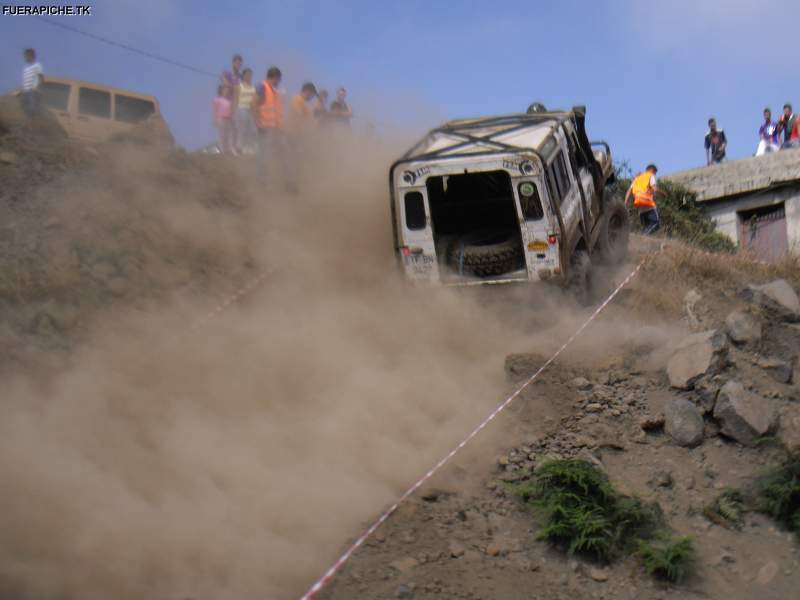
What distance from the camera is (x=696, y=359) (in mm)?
8453

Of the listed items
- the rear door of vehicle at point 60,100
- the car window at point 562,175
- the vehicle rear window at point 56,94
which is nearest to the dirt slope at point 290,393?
the car window at point 562,175

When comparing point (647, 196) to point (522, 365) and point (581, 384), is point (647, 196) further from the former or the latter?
point (581, 384)

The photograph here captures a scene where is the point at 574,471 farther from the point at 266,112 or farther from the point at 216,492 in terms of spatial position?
the point at 266,112

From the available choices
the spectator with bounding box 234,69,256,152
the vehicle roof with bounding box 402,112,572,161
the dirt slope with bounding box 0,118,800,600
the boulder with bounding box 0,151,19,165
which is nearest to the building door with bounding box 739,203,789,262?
the dirt slope with bounding box 0,118,800,600

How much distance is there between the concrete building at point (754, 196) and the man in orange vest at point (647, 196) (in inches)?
161

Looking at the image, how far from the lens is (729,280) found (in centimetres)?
1186

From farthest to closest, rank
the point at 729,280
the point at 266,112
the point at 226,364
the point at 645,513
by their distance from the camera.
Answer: the point at 266,112
the point at 729,280
the point at 226,364
the point at 645,513

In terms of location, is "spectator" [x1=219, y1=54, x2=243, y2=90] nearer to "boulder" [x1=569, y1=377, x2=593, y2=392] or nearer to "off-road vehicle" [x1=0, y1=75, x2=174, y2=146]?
"off-road vehicle" [x1=0, y1=75, x2=174, y2=146]

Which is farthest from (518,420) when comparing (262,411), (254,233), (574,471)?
(254,233)

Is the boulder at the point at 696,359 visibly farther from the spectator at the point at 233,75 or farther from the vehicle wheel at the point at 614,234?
the spectator at the point at 233,75

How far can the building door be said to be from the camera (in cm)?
1923

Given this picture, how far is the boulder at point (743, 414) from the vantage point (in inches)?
303

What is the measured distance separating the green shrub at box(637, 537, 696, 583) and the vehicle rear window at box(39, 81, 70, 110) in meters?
11.6

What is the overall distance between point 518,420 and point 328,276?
375 cm
